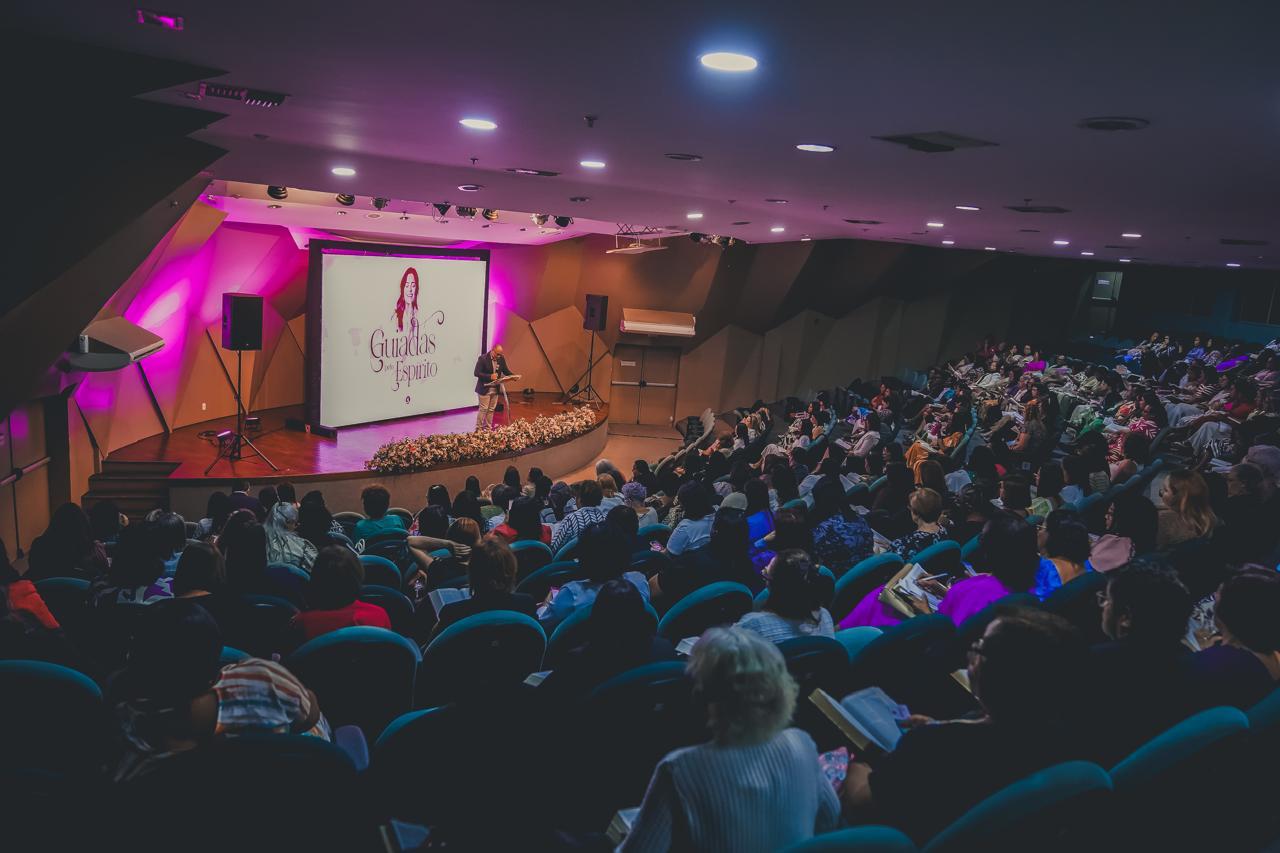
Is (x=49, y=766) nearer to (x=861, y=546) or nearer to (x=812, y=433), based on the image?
(x=861, y=546)

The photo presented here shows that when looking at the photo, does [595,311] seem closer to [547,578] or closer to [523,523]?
[523,523]

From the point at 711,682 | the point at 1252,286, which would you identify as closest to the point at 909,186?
the point at 711,682

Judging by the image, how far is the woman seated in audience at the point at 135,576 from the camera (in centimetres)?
327

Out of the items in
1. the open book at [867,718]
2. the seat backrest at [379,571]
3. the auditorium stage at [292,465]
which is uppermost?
the open book at [867,718]

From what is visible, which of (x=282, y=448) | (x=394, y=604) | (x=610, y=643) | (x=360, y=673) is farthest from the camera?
(x=282, y=448)

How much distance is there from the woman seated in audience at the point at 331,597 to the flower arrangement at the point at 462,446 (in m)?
7.19

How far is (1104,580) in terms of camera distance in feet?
10.7

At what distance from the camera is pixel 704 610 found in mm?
3311

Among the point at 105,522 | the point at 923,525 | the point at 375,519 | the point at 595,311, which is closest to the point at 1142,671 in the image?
the point at 923,525

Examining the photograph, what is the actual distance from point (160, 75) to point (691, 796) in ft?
11.5

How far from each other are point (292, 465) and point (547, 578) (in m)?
7.30

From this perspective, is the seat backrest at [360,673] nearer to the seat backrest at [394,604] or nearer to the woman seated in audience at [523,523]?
the seat backrest at [394,604]

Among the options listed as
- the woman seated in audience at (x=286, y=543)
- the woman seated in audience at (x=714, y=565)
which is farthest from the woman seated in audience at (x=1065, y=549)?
the woman seated in audience at (x=286, y=543)

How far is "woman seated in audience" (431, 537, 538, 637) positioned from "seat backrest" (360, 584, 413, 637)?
1.53 feet
